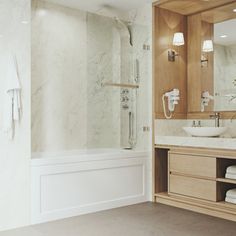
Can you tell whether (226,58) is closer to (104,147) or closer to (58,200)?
(104,147)

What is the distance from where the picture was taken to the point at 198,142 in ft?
12.6

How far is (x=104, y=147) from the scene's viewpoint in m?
4.75

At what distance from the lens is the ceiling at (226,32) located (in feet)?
14.0

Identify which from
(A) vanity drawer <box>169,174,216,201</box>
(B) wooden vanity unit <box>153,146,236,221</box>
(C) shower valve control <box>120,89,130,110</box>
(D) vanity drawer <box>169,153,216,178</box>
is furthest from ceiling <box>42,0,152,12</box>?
(A) vanity drawer <box>169,174,216,201</box>

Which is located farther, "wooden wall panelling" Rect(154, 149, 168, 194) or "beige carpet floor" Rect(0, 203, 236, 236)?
"wooden wall panelling" Rect(154, 149, 168, 194)

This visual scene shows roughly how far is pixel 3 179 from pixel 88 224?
0.96m

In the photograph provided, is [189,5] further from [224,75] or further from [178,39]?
[224,75]

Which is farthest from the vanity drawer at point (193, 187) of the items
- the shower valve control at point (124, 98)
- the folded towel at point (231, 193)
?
the shower valve control at point (124, 98)

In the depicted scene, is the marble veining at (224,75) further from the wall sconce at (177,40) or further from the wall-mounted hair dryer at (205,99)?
the wall sconce at (177,40)

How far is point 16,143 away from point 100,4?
219cm

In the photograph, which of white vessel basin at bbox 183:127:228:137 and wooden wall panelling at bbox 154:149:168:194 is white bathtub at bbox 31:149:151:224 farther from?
white vessel basin at bbox 183:127:228:137

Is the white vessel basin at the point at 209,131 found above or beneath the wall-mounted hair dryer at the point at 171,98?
beneath

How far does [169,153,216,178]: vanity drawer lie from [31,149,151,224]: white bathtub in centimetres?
42

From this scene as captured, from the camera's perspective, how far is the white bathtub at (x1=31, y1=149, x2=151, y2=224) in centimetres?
346
